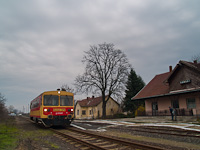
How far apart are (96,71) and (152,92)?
11981mm

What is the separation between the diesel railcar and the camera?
13.9 meters

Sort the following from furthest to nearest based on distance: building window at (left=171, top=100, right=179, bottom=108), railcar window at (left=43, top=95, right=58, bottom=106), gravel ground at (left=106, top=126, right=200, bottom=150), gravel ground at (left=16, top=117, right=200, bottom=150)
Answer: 1. building window at (left=171, top=100, right=179, bottom=108)
2. railcar window at (left=43, top=95, right=58, bottom=106)
3. gravel ground at (left=16, top=117, right=200, bottom=150)
4. gravel ground at (left=106, top=126, right=200, bottom=150)

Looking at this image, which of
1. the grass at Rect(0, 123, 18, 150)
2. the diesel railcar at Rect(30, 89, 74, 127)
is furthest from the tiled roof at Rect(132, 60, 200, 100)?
the grass at Rect(0, 123, 18, 150)

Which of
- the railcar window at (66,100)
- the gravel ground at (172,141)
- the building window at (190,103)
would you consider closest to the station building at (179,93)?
the building window at (190,103)

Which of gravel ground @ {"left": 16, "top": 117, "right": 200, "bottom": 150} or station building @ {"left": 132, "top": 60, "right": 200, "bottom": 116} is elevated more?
station building @ {"left": 132, "top": 60, "right": 200, "bottom": 116}

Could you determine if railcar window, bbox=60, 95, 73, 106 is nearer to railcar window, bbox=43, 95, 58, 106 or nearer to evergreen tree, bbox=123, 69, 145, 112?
railcar window, bbox=43, 95, 58, 106

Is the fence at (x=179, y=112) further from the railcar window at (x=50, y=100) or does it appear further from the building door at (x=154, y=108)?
the railcar window at (x=50, y=100)

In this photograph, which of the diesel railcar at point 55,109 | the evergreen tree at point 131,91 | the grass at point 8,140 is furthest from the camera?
the evergreen tree at point 131,91

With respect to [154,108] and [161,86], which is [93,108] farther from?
[161,86]

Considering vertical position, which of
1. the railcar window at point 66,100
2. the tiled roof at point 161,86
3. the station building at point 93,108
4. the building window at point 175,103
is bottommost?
the station building at point 93,108

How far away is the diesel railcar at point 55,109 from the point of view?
1388 cm

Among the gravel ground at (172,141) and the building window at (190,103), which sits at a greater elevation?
the building window at (190,103)

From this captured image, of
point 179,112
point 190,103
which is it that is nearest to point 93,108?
point 179,112

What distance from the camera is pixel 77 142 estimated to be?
8500 millimetres
